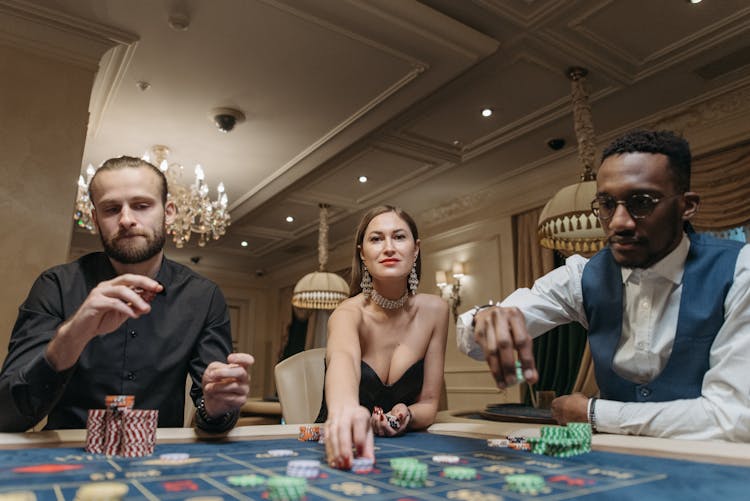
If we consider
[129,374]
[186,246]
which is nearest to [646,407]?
[129,374]

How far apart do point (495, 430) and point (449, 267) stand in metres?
5.88

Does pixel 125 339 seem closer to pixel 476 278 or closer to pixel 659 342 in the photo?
pixel 659 342

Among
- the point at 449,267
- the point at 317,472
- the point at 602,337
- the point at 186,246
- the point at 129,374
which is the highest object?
the point at 186,246

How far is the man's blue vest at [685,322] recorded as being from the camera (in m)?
1.48

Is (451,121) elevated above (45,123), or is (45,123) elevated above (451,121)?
(451,121)

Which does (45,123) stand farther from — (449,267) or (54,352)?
(449,267)

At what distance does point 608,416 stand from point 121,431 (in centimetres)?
122

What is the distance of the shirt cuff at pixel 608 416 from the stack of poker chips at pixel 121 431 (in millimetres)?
1144

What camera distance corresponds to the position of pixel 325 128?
498 cm

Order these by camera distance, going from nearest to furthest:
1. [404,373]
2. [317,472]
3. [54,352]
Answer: [317,472], [54,352], [404,373]

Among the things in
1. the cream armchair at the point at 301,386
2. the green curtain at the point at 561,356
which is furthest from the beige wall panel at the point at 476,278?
the cream armchair at the point at 301,386

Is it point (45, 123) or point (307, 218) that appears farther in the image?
point (307, 218)

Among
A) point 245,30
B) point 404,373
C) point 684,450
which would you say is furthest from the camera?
point 245,30

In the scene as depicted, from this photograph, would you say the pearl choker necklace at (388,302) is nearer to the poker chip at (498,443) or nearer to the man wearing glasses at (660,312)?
the man wearing glasses at (660,312)
